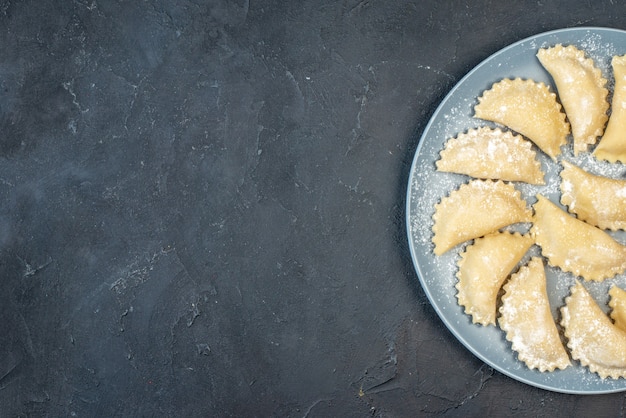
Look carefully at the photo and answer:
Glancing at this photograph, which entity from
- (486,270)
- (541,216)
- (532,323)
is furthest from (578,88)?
(532,323)

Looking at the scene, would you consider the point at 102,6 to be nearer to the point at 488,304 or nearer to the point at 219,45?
the point at 219,45

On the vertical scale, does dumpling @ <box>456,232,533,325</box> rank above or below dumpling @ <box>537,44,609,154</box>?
below

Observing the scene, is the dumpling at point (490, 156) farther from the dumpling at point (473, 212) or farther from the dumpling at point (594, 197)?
the dumpling at point (594, 197)

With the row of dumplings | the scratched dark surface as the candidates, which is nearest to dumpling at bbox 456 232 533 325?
the row of dumplings

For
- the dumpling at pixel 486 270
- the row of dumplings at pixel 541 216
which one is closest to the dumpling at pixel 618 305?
the row of dumplings at pixel 541 216

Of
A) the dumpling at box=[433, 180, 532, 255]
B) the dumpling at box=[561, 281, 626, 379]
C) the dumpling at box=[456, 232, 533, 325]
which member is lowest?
the dumpling at box=[561, 281, 626, 379]

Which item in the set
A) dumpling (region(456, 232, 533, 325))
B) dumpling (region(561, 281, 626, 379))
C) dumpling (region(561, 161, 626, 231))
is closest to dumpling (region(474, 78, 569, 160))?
dumpling (region(561, 161, 626, 231))

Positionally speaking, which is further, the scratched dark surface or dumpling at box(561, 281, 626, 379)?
the scratched dark surface

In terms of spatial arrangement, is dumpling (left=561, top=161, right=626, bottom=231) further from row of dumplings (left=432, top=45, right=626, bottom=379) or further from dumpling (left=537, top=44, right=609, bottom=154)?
dumpling (left=537, top=44, right=609, bottom=154)
